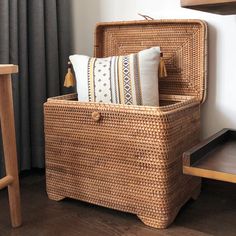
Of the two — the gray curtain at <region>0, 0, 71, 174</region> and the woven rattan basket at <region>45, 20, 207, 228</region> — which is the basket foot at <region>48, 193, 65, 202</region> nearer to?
the woven rattan basket at <region>45, 20, 207, 228</region>

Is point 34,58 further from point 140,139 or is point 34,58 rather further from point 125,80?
point 140,139

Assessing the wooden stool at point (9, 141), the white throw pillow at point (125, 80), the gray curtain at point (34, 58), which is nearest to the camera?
the wooden stool at point (9, 141)

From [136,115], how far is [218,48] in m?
0.44

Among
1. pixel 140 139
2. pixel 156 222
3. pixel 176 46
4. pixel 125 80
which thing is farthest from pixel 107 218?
pixel 176 46

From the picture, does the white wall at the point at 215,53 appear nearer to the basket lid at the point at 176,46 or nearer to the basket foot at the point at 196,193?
the basket lid at the point at 176,46

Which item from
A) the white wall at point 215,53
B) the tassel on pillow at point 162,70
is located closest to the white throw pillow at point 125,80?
the tassel on pillow at point 162,70

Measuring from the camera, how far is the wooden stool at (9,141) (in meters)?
1.01

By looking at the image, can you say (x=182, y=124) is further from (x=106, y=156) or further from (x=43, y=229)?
(x=43, y=229)

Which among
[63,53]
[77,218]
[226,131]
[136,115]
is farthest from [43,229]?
[63,53]

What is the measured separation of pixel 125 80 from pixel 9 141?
40 cm

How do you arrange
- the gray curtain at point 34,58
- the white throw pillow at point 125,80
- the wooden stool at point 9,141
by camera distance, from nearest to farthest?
the wooden stool at point 9,141 < the white throw pillow at point 125,80 < the gray curtain at point 34,58

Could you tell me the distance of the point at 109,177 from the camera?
1124mm

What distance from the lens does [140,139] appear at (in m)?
1.04

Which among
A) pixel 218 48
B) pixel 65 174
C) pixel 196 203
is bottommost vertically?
pixel 196 203
